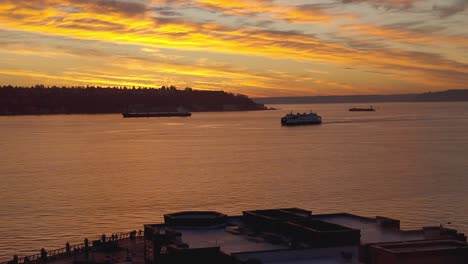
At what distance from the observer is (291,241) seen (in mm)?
26594

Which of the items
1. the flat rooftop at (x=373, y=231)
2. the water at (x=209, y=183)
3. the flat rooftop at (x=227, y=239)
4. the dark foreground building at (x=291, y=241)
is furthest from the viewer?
the water at (x=209, y=183)

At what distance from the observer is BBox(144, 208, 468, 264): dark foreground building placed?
2327cm

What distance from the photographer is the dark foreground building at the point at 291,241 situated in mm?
23266

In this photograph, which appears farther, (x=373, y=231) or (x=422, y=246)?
(x=373, y=231)

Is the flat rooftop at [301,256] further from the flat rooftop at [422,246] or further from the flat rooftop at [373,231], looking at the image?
the flat rooftop at [373,231]

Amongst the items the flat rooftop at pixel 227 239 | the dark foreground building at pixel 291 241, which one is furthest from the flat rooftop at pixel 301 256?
the flat rooftop at pixel 227 239

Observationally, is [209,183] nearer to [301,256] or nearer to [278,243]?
[278,243]

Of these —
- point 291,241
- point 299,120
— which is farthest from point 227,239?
point 299,120

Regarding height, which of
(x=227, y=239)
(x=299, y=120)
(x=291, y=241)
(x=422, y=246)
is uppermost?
(x=299, y=120)

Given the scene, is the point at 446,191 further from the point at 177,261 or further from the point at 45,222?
the point at 177,261

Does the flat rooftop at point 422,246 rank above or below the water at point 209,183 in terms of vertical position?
above

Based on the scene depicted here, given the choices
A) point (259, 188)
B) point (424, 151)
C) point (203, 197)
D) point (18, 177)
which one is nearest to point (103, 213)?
point (203, 197)

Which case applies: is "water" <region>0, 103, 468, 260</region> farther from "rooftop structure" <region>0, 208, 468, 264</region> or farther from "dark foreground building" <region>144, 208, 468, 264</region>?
"dark foreground building" <region>144, 208, 468, 264</region>

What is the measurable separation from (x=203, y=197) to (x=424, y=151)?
176 ft
